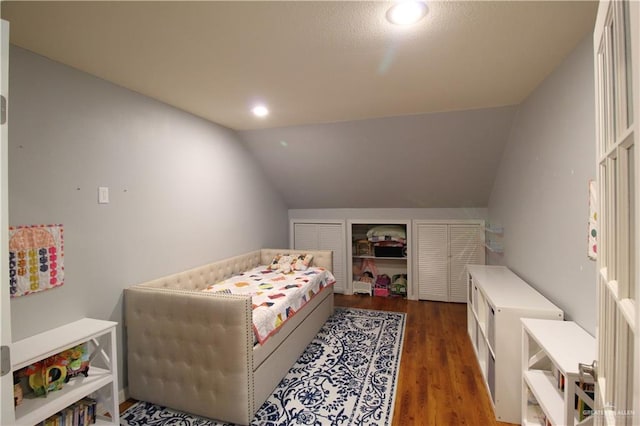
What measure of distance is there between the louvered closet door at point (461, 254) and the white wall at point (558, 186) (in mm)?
1310

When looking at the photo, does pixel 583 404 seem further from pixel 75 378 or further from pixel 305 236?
pixel 305 236

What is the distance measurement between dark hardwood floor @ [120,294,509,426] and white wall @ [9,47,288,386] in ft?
3.10

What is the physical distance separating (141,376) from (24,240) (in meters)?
1.20

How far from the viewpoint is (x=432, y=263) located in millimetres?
4527

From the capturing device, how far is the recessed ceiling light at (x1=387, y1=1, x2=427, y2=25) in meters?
1.41

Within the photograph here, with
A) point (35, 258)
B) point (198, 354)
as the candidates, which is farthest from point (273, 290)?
point (35, 258)

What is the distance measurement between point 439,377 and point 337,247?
2640mm

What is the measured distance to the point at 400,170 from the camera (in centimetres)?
396

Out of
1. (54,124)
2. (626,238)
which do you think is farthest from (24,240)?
(626,238)

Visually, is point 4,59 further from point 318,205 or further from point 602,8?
point 318,205

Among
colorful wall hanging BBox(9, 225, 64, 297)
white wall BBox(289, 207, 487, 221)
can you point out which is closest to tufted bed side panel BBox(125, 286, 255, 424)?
colorful wall hanging BBox(9, 225, 64, 297)

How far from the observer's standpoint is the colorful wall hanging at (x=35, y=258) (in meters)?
1.70

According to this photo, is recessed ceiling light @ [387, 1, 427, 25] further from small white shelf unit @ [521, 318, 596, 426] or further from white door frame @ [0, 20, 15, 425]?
small white shelf unit @ [521, 318, 596, 426]

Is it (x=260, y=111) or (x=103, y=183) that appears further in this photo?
(x=260, y=111)
